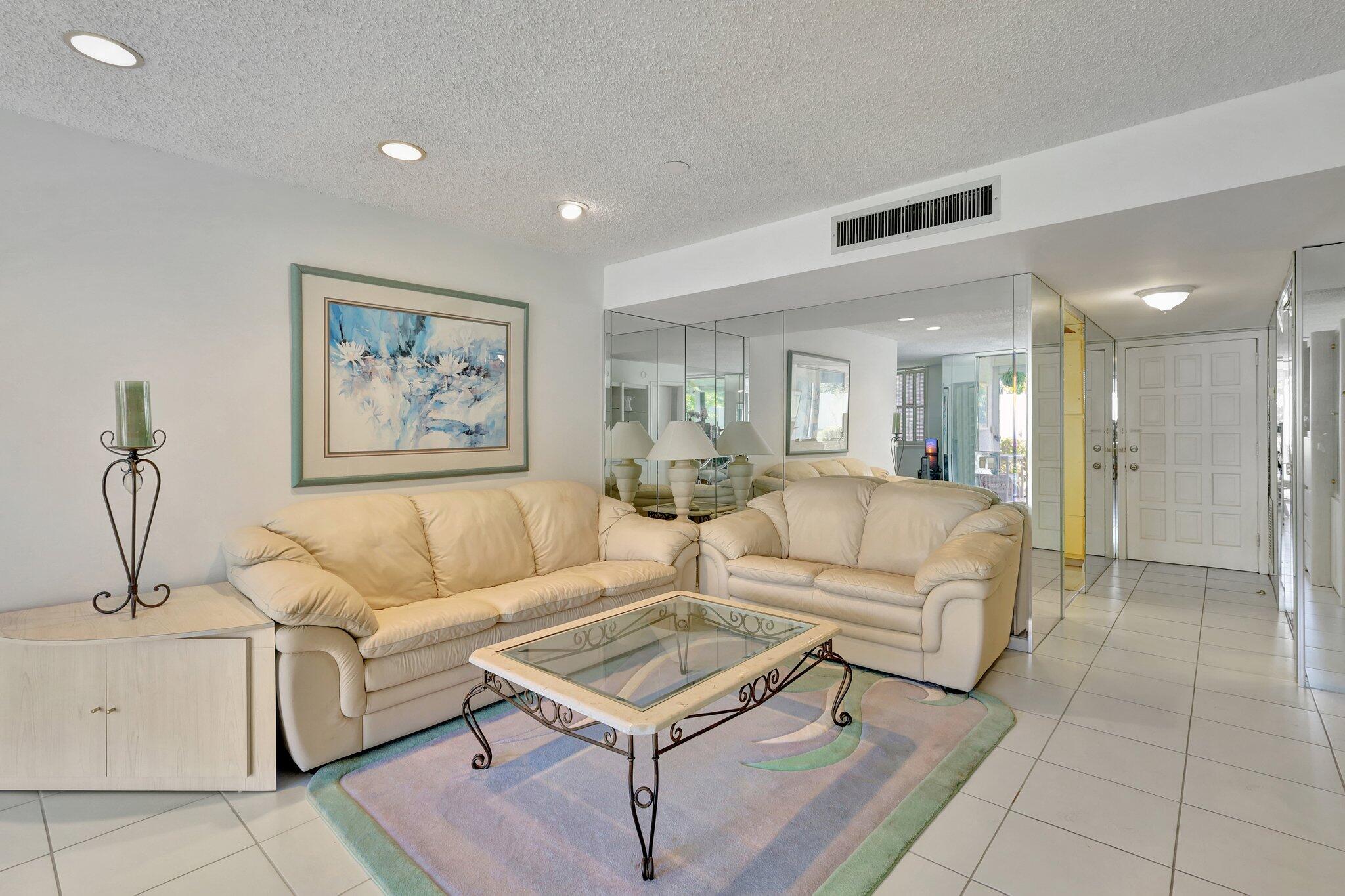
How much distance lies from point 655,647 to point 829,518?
190cm

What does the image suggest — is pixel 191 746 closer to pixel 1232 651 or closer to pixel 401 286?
pixel 401 286

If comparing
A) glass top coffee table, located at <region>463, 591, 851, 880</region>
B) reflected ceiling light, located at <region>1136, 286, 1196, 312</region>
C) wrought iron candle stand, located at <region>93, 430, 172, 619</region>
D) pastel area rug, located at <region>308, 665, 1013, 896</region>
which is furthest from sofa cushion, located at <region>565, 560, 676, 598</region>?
reflected ceiling light, located at <region>1136, 286, 1196, 312</region>

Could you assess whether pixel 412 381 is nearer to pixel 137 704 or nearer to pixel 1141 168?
pixel 137 704

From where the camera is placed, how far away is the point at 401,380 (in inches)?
141

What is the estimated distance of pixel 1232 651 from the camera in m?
3.62

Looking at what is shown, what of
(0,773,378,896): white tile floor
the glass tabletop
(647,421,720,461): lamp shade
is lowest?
(0,773,378,896): white tile floor

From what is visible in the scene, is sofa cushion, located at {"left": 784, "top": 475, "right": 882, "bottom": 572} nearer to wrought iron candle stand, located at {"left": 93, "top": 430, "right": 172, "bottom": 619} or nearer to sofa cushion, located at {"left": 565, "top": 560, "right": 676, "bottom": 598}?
sofa cushion, located at {"left": 565, "top": 560, "right": 676, "bottom": 598}

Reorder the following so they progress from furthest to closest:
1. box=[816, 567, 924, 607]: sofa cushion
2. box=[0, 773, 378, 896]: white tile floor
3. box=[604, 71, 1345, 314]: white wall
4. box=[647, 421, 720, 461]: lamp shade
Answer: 1. box=[647, 421, 720, 461]: lamp shade
2. box=[816, 567, 924, 607]: sofa cushion
3. box=[604, 71, 1345, 314]: white wall
4. box=[0, 773, 378, 896]: white tile floor

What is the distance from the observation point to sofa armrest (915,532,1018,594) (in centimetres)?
296

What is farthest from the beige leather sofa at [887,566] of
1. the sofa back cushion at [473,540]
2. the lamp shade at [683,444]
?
the sofa back cushion at [473,540]

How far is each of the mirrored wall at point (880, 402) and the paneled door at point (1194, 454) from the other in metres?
0.94

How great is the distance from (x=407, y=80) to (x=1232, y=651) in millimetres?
4930

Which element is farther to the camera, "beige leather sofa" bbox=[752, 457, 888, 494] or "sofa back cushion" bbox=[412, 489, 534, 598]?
"beige leather sofa" bbox=[752, 457, 888, 494]

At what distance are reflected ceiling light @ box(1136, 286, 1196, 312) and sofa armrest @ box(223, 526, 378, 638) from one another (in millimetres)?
4779
